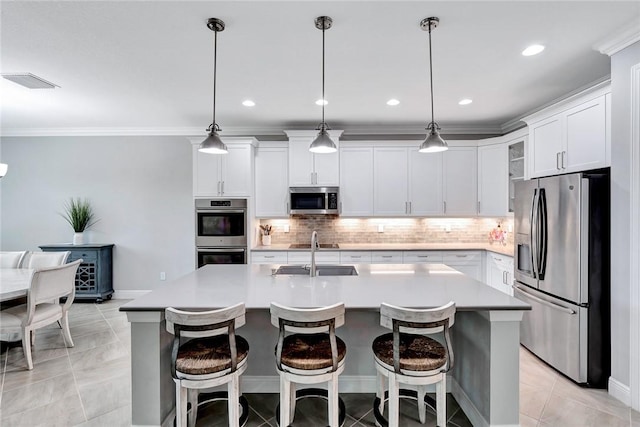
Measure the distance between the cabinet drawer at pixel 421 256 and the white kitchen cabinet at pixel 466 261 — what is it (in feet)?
0.31

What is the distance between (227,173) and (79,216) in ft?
8.23

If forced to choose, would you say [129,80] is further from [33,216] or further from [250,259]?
[33,216]

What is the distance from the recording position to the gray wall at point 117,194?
5113 mm

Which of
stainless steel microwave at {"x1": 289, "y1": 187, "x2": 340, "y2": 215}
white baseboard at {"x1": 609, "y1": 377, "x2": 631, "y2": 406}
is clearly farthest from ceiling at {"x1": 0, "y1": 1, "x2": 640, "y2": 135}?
white baseboard at {"x1": 609, "y1": 377, "x2": 631, "y2": 406}

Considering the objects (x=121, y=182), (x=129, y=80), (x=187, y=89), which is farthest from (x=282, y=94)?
(x=121, y=182)

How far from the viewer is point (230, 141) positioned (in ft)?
15.0

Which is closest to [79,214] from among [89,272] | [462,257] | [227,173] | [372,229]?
[89,272]

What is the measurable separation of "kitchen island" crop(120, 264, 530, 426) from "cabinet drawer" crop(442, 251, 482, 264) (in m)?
2.05

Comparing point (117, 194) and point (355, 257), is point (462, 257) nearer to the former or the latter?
point (355, 257)

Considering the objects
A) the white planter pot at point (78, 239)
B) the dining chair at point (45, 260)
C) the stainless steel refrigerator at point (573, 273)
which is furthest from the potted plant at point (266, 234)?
the stainless steel refrigerator at point (573, 273)

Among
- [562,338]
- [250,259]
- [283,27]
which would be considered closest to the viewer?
[283,27]

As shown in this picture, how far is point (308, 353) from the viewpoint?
1.84m

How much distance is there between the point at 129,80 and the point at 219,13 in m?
1.64

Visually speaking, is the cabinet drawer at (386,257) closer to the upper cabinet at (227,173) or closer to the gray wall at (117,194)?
the upper cabinet at (227,173)
